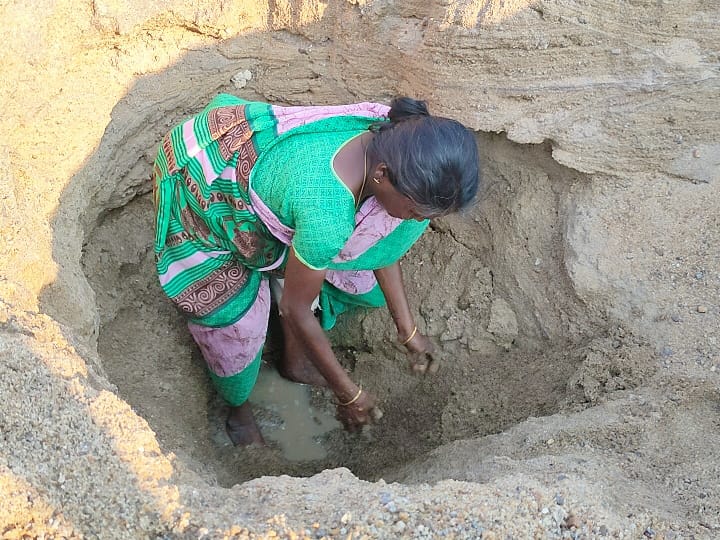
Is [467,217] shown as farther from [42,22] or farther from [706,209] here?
[42,22]

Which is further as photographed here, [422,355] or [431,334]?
[431,334]

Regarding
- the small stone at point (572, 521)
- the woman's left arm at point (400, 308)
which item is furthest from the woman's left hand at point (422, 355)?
the small stone at point (572, 521)

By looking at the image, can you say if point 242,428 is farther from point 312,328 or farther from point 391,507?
point 391,507

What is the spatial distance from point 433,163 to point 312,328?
1.95 feet

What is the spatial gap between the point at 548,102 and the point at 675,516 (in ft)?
4.24

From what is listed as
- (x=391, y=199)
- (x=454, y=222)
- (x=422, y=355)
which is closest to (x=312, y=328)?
(x=391, y=199)

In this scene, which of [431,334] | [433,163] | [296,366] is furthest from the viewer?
[296,366]

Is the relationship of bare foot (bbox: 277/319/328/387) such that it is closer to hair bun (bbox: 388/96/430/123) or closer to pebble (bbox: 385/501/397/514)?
hair bun (bbox: 388/96/430/123)

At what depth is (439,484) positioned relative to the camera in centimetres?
139

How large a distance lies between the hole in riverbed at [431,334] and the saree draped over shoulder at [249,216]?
0.78ft

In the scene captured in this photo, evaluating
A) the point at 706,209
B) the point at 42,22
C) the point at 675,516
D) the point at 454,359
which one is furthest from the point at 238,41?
the point at 675,516

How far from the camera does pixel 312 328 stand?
185 centimetres

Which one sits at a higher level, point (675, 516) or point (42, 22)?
point (42, 22)

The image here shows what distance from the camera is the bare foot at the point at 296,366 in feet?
8.67
